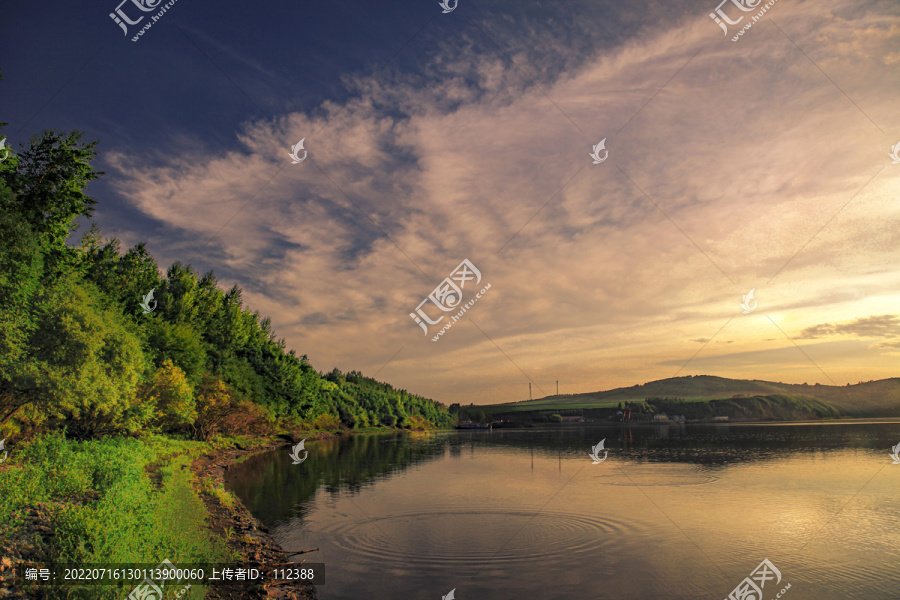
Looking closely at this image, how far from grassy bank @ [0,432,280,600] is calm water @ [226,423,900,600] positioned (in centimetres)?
550

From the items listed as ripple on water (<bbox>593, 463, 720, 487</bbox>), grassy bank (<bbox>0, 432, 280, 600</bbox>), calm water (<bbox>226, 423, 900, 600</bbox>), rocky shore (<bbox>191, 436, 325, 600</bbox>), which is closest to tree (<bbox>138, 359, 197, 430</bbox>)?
calm water (<bbox>226, 423, 900, 600</bbox>)

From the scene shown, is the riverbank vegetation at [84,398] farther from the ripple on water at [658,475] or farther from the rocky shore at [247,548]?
the ripple on water at [658,475]

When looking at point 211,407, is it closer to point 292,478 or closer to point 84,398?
point 292,478

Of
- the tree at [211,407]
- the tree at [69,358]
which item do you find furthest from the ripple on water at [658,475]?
the tree at [211,407]

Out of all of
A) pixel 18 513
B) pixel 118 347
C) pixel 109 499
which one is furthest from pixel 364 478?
pixel 18 513

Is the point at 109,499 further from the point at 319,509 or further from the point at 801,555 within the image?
the point at 801,555

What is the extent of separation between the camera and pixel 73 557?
1449 cm

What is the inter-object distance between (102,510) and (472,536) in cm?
1760

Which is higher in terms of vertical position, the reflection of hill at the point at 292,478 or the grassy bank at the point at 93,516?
the grassy bank at the point at 93,516

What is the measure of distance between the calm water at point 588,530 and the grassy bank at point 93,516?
550 cm

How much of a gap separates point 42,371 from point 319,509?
63.3 feet

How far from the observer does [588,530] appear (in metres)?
27.9

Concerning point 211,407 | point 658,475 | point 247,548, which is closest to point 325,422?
point 211,407

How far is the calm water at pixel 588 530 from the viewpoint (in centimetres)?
1995
